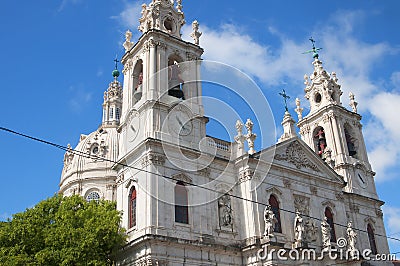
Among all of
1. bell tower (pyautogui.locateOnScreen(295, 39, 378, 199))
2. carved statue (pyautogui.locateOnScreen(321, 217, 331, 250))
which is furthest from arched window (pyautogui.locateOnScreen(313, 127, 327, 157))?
carved statue (pyautogui.locateOnScreen(321, 217, 331, 250))

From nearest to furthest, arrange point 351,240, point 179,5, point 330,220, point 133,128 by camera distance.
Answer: point 133,128 → point 351,240 → point 330,220 → point 179,5

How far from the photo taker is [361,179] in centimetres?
3966

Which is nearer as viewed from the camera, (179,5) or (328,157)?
(179,5)

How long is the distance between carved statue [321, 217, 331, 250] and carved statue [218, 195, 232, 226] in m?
6.40

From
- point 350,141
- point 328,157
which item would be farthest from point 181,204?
point 350,141

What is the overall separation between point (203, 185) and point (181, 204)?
200cm

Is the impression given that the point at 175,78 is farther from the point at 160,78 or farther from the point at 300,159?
the point at 300,159

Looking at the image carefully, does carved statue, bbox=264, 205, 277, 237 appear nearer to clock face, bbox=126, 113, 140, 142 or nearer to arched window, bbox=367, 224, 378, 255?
clock face, bbox=126, 113, 140, 142

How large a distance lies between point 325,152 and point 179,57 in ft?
47.3

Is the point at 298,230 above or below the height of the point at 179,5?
below

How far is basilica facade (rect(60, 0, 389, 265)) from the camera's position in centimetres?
2703

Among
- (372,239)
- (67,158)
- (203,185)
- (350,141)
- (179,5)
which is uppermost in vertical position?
(179,5)

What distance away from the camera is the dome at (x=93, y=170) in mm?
45344

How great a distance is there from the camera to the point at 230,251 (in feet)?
92.0
